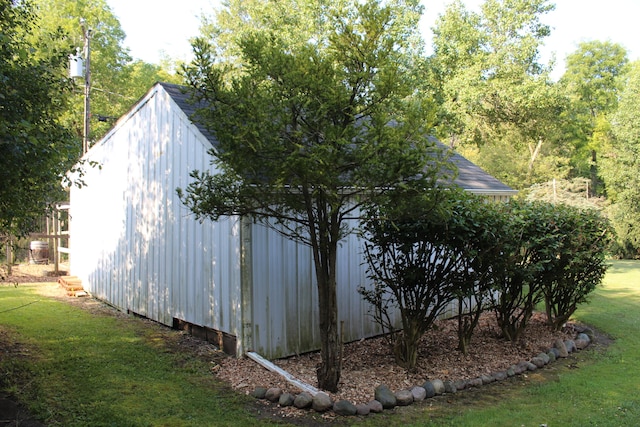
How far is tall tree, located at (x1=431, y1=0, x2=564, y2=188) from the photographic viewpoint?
20.5m

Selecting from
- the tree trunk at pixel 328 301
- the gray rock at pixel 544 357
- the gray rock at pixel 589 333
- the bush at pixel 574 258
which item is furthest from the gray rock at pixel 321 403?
the gray rock at pixel 589 333

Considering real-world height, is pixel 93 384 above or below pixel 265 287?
below

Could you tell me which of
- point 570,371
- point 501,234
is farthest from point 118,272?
point 570,371

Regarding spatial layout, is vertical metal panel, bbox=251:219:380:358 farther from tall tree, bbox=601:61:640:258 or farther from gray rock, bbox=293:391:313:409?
tall tree, bbox=601:61:640:258

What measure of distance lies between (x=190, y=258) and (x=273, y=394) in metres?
3.08

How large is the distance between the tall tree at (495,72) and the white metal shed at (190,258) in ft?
37.3

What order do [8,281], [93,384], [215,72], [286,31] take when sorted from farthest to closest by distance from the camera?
1. [286,31]
2. [8,281]
3. [93,384]
4. [215,72]

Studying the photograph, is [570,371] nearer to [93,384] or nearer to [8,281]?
[93,384]

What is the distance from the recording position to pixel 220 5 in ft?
109

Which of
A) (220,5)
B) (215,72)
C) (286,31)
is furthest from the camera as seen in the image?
(220,5)

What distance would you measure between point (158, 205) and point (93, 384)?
3.59 meters

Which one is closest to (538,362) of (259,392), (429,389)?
(429,389)

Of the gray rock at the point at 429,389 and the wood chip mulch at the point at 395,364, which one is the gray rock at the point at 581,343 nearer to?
the wood chip mulch at the point at 395,364

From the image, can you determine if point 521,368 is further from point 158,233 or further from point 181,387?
point 158,233
